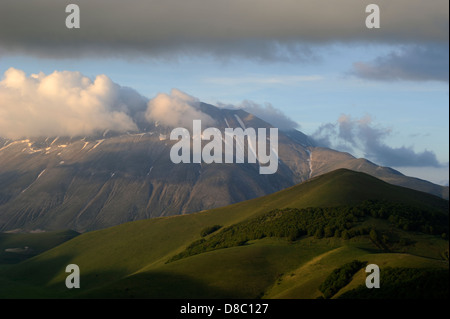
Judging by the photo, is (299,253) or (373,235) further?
(373,235)

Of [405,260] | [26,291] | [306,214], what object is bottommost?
[26,291]

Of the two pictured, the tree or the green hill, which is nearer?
the green hill

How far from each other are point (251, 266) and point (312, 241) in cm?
2432

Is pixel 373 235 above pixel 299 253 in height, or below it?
above

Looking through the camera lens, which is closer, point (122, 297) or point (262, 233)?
point (122, 297)

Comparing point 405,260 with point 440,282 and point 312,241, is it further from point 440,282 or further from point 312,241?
point 312,241

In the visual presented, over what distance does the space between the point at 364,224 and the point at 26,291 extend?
108 meters

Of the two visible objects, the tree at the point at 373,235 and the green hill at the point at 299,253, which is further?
the tree at the point at 373,235

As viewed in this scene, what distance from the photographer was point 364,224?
158 m
